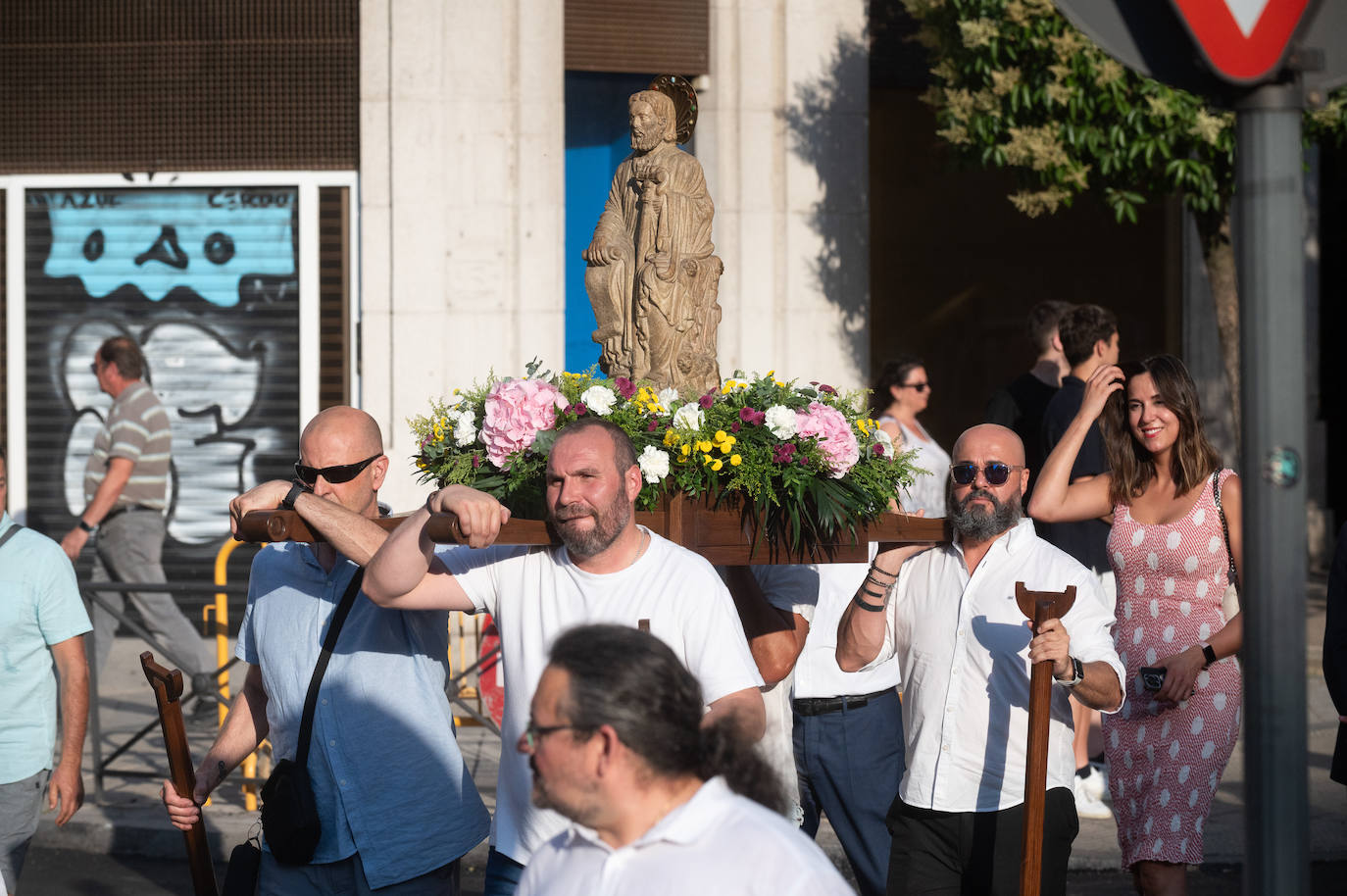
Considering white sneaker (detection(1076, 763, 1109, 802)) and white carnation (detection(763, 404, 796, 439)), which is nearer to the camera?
white carnation (detection(763, 404, 796, 439))

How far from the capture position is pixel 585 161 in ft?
40.9

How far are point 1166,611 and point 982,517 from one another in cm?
111

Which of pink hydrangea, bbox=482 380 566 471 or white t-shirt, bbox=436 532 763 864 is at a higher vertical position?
pink hydrangea, bbox=482 380 566 471

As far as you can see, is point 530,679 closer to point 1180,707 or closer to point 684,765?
point 684,765

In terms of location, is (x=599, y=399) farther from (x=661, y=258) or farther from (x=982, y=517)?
(x=661, y=258)

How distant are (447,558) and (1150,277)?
49.5ft

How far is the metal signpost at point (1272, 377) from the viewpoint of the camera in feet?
8.03

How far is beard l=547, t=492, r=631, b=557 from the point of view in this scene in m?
3.88

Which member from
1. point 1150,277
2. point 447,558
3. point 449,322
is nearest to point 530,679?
point 447,558

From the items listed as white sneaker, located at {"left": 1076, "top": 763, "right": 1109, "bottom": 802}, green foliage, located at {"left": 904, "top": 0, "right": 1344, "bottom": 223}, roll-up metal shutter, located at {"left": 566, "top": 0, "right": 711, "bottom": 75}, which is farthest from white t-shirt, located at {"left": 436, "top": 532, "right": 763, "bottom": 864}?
roll-up metal shutter, located at {"left": 566, "top": 0, "right": 711, "bottom": 75}

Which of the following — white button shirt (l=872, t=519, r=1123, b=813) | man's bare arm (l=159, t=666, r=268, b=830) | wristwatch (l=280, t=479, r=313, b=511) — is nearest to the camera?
wristwatch (l=280, t=479, r=313, b=511)

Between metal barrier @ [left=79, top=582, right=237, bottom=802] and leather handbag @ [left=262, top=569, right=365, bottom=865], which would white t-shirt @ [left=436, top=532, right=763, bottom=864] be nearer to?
leather handbag @ [left=262, top=569, right=365, bottom=865]

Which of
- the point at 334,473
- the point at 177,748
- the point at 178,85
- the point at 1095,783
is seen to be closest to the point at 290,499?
the point at 334,473

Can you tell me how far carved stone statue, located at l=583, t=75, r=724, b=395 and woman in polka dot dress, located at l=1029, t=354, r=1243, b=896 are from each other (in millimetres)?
1455
